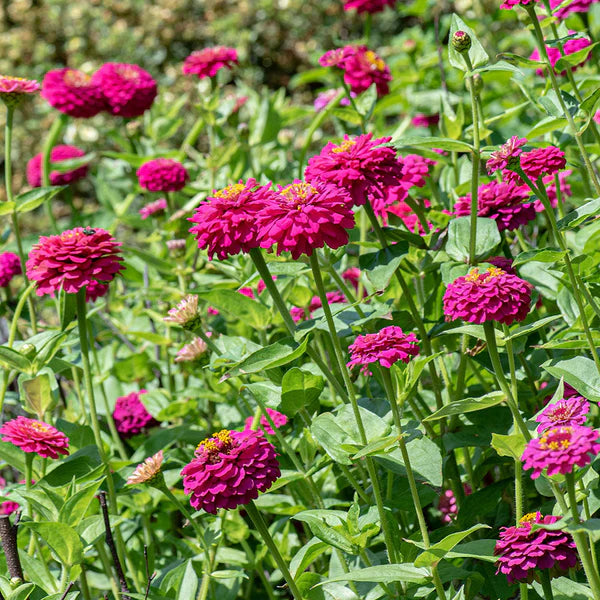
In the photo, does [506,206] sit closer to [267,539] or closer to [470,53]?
[470,53]

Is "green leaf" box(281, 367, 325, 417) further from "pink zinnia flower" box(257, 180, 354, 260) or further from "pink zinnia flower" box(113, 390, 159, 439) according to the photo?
"pink zinnia flower" box(113, 390, 159, 439)

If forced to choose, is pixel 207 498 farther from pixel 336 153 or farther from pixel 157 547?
pixel 157 547

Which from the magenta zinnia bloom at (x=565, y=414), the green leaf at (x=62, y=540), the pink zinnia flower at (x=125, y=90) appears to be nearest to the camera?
the magenta zinnia bloom at (x=565, y=414)

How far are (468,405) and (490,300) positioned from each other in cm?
14

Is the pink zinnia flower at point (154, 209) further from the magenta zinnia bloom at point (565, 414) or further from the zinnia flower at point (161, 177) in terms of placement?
the magenta zinnia bloom at point (565, 414)

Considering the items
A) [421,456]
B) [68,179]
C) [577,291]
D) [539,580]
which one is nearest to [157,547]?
[421,456]

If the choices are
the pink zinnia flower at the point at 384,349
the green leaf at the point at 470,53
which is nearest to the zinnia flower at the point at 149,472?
the pink zinnia flower at the point at 384,349

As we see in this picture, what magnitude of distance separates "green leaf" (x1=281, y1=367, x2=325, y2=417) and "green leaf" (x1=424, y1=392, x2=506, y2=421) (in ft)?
0.81

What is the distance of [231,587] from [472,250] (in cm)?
80

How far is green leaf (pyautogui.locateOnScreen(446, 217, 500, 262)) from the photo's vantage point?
1480 millimetres

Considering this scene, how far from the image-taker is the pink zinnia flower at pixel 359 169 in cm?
134

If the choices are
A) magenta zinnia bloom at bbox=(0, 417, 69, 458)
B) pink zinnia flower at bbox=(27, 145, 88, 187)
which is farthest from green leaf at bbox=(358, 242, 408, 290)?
pink zinnia flower at bbox=(27, 145, 88, 187)

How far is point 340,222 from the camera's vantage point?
46.8 inches

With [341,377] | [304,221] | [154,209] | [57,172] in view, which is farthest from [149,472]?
[57,172]
